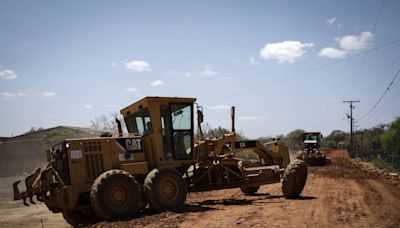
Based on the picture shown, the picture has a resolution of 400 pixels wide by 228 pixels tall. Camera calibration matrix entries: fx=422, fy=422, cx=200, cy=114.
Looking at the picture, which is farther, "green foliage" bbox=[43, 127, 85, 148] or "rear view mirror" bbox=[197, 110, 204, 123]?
"green foliage" bbox=[43, 127, 85, 148]

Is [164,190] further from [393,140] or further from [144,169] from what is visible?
[393,140]

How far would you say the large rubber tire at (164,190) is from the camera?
10344 millimetres

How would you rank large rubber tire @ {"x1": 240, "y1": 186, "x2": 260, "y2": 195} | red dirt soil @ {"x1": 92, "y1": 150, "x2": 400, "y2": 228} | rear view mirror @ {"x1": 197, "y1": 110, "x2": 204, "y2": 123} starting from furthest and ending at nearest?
1. large rubber tire @ {"x1": 240, "y1": 186, "x2": 260, "y2": 195}
2. rear view mirror @ {"x1": 197, "y1": 110, "x2": 204, "y2": 123}
3. red dirt soil @ {"x1": 92, "y1": 150, "x2": 400, "y2": 228}

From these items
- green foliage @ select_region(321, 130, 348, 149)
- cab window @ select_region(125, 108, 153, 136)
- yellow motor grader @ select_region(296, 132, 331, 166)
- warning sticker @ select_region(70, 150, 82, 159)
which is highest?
cab window @ select_region(125, 108, 153, 136)

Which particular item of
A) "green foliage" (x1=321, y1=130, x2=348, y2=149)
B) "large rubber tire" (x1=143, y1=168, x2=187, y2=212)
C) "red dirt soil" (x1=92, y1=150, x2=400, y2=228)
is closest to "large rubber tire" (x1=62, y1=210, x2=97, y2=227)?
"red dirt soil" (x1=92, y1=150, x2=400, y2=228)

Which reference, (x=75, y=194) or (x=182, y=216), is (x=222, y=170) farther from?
(x=75, y=194)

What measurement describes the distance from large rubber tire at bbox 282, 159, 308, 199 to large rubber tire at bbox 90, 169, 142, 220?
4.57 m

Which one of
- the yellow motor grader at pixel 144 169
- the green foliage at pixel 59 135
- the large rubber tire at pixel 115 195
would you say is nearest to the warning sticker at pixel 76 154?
the yellow motor grader at pixel 144 169

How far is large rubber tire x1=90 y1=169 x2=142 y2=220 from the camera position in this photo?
957 cm

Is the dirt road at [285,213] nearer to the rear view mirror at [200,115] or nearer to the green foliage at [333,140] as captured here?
the rear view mirror at [200,115]

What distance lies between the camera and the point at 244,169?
13094 millimetres

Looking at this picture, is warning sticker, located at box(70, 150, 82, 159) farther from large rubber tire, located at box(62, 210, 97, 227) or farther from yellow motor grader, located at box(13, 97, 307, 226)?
large rubber tire, located at box(62, 210, 97, 227)

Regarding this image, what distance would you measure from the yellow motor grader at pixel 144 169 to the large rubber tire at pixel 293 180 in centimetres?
3

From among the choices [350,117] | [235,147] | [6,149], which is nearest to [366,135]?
[350,117]
